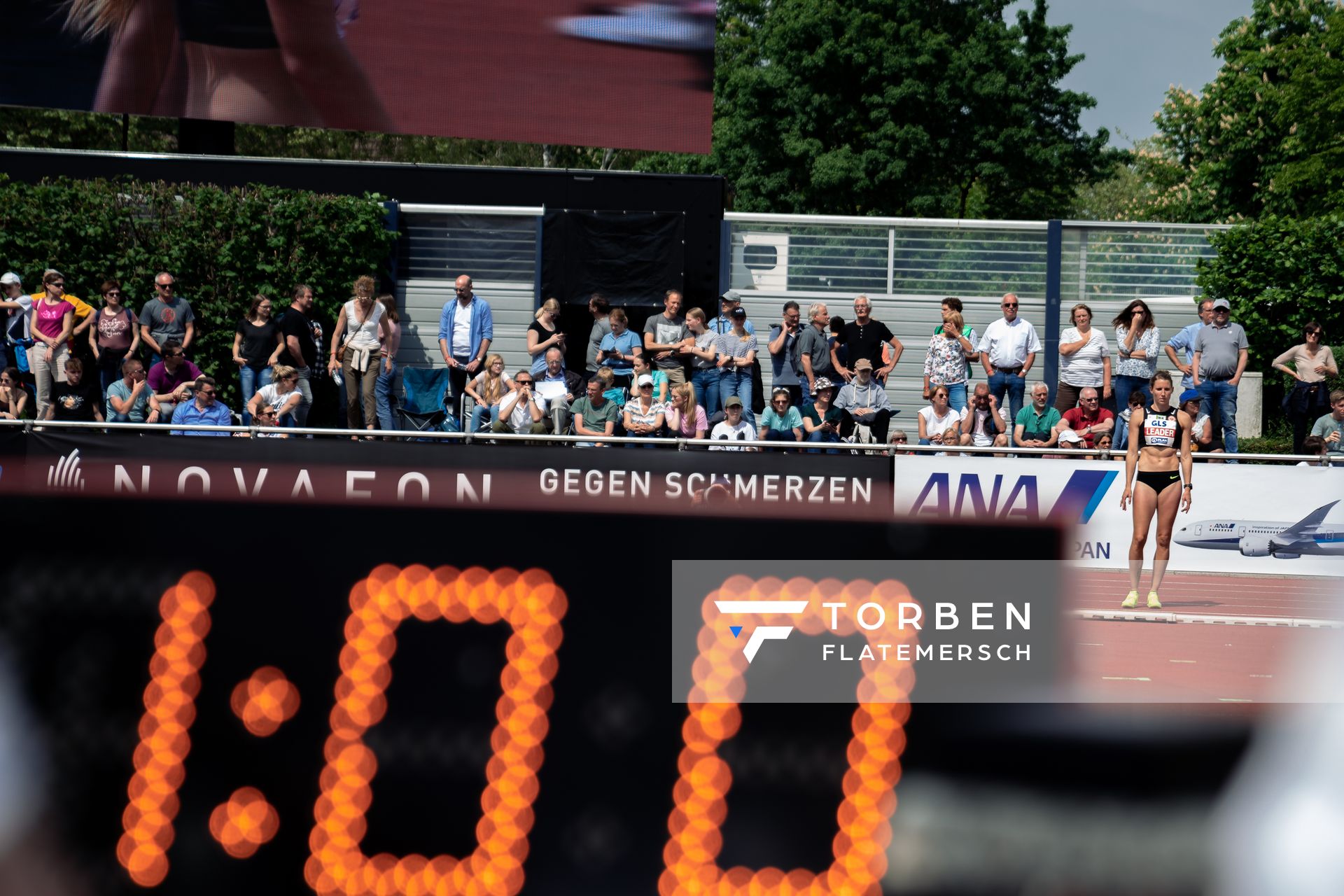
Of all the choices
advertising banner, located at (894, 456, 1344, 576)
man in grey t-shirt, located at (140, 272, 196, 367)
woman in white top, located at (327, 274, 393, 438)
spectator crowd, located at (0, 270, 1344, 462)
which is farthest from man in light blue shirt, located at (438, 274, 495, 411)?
advertising banner, located at (894, 456, 1344, 576)

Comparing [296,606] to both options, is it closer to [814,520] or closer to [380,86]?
[814,520]

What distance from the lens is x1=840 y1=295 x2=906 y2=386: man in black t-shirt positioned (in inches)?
679

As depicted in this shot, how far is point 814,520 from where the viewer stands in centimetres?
221

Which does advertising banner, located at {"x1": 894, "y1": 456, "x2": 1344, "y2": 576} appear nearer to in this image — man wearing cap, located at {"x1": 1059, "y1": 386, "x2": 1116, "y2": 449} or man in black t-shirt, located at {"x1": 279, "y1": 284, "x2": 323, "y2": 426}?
man wearing cap, located at {"x1": 1059, "y1": 386, "x2": 1116, "y2": 449}

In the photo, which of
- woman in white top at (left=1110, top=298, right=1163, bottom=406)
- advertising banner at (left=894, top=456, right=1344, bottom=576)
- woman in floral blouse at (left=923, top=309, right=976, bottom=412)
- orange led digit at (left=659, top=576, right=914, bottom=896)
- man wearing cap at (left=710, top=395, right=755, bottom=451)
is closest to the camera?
orange led digit at (left=659, top=576, right=914, bottom=896)

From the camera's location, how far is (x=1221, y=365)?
1678 centimetres

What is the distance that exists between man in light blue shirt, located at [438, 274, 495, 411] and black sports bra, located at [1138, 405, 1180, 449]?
27.0 feet

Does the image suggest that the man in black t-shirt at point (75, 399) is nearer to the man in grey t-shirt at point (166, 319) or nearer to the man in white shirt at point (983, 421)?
the man in grey t-shirt at point (166, 319)

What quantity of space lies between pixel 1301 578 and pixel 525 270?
37.5ft

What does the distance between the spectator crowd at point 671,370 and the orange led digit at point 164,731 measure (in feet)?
43.1

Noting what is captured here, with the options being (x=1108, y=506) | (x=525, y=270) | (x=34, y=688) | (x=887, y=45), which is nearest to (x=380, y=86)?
(x=525, y=270)

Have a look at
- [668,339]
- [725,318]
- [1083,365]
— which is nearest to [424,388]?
[668,339]

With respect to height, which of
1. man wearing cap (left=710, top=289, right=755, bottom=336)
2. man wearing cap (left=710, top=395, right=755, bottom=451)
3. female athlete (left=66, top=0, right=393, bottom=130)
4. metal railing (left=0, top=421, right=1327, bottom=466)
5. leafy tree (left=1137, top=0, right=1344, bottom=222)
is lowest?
metal railing (left=0, top=421, right=1327, bottom=466)

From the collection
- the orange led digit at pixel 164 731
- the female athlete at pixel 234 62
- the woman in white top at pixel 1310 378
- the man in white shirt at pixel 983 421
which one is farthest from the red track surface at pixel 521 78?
the orange led digit at pixel 164 731
